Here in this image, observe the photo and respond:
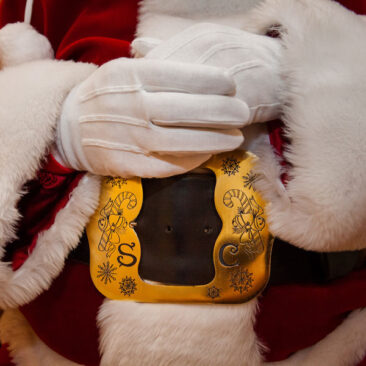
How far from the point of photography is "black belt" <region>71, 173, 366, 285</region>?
0.49 metres

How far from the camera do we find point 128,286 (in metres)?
0.50

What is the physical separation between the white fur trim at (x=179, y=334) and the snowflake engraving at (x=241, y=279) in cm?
3

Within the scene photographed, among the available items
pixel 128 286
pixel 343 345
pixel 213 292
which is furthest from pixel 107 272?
pixel 343 345

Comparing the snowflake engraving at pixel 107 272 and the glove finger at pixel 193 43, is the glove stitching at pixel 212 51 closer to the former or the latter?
the glove finger at pixel 193 43

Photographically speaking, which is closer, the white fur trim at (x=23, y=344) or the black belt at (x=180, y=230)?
the black belt at (x=180, y=230)

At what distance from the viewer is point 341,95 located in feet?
1.42

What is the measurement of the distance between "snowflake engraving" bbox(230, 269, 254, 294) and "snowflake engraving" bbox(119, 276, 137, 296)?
0.43 ft

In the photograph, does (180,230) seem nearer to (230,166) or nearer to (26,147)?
(230,166)

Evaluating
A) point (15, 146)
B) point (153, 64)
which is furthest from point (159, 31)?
point (15, 146)

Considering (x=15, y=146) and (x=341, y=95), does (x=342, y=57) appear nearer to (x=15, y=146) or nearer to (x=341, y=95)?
(x=341, y=95)

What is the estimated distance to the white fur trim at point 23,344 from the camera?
2.04 ft

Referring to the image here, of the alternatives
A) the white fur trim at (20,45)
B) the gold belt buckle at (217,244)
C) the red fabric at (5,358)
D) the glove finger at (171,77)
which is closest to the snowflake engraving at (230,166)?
the gold belt buckle at (217,244)

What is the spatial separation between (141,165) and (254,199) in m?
0.16

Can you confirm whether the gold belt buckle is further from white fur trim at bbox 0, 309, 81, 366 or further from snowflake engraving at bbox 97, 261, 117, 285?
white fur trim at bbox 0, 309, 81, 366
